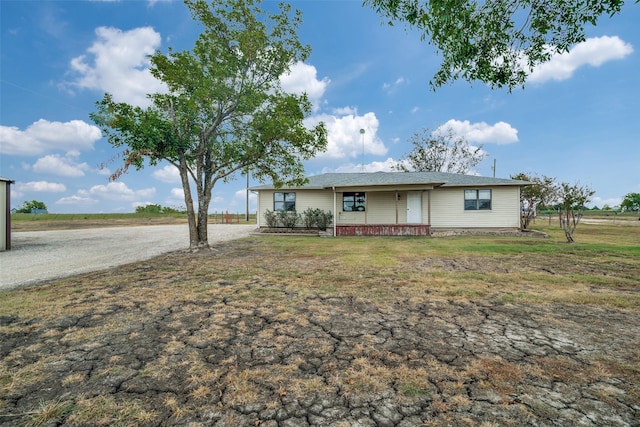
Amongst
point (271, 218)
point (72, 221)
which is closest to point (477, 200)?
point (271, 218)

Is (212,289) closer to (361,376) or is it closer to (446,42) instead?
(361,376)

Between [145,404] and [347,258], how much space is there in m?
6.79

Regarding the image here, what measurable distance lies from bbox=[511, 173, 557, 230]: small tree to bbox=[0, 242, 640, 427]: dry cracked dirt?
16054 millimetres

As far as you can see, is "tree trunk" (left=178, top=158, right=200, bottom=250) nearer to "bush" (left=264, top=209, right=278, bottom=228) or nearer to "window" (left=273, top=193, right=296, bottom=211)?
"bush" (left=264, top=209, right=278, bottom=228)

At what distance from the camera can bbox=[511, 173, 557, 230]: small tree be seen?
1773 cm

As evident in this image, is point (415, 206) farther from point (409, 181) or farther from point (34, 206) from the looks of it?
point (34, 206)

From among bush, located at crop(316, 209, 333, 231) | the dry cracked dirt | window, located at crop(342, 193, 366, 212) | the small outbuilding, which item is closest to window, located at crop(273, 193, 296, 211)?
bush, located at crop(316, 209, 333, 231)

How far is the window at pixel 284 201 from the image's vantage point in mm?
18312

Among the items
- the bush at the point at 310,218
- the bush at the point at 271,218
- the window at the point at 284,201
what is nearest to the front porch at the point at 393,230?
the bush at the point at 310,218

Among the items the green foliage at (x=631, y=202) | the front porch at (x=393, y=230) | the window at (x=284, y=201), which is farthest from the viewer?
the green foliage at (x=631, y=202)

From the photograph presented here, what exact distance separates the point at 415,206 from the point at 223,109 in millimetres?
11460

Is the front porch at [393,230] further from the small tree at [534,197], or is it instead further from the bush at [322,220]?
the small tree at [534,197]

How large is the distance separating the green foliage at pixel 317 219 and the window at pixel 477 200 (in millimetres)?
7756

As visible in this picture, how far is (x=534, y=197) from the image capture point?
18.2 m
